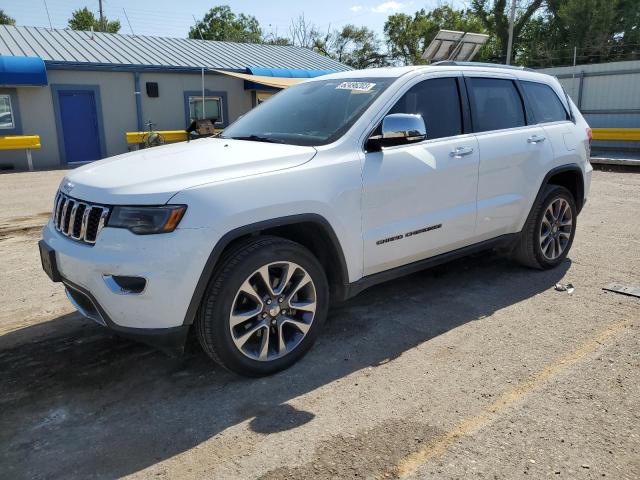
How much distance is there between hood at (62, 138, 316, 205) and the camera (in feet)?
9.49

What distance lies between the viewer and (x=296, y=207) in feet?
10.5

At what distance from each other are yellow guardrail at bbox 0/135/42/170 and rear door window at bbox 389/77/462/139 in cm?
1468

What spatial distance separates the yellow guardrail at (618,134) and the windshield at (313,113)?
13.8 meters

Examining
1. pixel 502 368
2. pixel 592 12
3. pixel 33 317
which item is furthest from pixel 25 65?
pixel 592 12

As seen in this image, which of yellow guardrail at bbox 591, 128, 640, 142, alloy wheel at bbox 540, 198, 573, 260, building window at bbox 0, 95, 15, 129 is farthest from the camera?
building window at bbox 0, 95, 15, 129

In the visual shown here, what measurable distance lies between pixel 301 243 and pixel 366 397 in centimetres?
108

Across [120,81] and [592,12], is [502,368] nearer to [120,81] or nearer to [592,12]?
[120,81]

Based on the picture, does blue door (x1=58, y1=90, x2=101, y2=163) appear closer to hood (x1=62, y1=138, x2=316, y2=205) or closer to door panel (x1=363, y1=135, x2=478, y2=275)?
hood (x1=62, y1=138, x2=316, y2=205)

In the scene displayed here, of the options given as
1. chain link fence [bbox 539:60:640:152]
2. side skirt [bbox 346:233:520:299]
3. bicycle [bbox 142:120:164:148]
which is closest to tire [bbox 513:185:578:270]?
side skirt [bbox 346:233:520:299]

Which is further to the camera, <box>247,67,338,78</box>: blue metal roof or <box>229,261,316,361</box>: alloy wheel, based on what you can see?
<box>247,67,338,78</box>: blue metal roof

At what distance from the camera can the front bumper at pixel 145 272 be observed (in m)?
2.79

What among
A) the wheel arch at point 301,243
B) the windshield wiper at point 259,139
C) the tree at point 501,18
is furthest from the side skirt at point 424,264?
the tree at point 501,18

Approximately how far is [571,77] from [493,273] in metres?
14.7

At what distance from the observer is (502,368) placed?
339 cm
